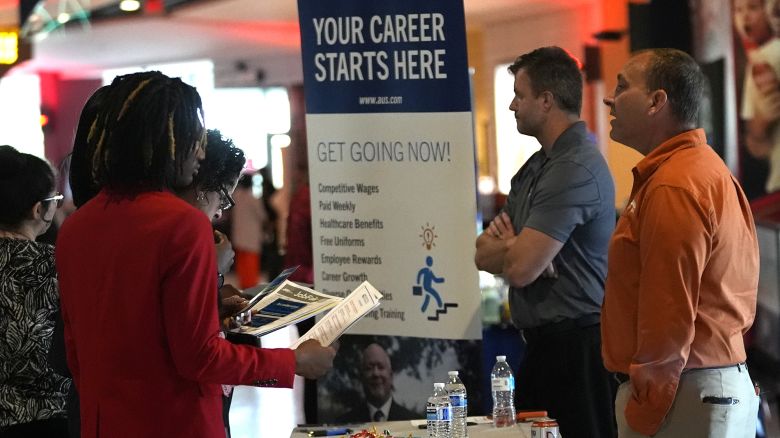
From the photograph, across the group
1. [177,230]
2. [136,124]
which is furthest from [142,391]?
[136,124]

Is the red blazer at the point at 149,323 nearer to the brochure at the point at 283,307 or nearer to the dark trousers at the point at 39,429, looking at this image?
the brochure at the point at 283,307

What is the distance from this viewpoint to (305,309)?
8.92 ft

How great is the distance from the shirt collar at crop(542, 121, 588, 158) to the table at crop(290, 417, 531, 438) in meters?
0.92

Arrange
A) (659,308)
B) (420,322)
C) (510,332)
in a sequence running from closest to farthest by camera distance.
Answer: (659,308)
(420,322)
(510,332)

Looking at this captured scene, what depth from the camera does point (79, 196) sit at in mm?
2814

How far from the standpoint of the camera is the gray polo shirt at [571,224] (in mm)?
3494

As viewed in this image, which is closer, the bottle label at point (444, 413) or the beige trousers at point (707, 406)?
the beige trousers at point (707, 406)

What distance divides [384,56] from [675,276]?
1567 mm

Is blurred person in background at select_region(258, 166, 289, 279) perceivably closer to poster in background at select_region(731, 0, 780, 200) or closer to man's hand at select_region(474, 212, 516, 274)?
poster in background at select_region(731, 0, 780, 200)

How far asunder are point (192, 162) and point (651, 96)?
1296 millimetres

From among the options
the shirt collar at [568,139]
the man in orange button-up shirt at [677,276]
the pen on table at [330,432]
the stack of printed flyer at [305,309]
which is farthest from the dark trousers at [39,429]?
the shirt collar at [568,139]

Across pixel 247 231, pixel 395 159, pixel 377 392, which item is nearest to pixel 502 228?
pixel 395 159

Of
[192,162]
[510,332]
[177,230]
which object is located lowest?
[510,332]

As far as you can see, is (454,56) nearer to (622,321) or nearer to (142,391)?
(622,321)
